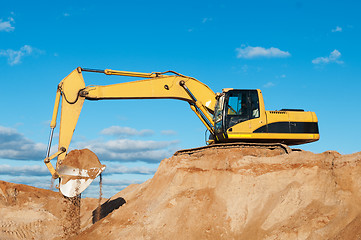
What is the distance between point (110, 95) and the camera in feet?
52.7

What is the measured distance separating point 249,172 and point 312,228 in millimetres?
3350

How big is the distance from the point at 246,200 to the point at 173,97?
5.65 m

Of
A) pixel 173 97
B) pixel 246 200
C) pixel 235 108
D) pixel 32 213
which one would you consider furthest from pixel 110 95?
pixel 32 213

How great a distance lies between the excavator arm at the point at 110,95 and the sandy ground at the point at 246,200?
4.36 ft

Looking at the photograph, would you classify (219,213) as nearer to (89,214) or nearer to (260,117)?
(260,117)

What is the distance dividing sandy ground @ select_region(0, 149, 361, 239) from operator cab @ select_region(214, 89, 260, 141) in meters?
1.01

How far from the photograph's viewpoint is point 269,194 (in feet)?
44.2

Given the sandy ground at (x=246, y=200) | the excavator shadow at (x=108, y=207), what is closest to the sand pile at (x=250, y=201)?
the sandy ground at (x=246, y=200)

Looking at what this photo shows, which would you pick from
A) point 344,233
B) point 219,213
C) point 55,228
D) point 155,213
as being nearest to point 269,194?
point 219,213

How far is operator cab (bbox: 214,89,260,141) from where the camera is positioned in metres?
15.4

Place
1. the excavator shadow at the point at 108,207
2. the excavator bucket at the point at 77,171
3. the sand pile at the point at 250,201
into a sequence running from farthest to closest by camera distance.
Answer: the excavator shadow at the point at 108,207 → the excavator bucket at the point at 77,171 → the sand pile at the point at 250,201

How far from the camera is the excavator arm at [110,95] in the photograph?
14.1m

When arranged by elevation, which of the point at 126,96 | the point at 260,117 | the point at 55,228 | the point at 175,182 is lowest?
the point at 55,228

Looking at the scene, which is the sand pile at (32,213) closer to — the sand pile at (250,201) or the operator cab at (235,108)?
the sand pile at (250,201)
